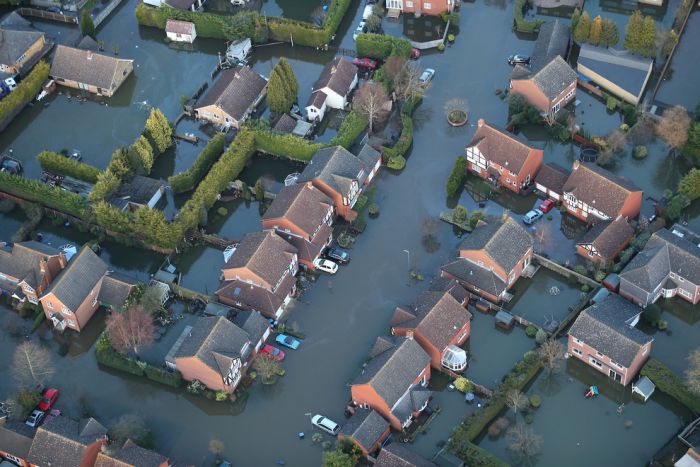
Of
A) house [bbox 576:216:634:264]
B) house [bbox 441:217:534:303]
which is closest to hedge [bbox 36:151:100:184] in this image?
house [bbox 441:217:534:303]

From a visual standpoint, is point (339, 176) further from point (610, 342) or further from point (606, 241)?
point (610, 342)

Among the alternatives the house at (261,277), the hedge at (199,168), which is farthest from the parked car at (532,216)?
the hedge at (199,168)

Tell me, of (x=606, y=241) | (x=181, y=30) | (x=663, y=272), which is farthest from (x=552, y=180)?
(x=181, y=30)

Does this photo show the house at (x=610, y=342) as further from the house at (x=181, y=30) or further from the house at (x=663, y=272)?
the house at (x=181, y=30)

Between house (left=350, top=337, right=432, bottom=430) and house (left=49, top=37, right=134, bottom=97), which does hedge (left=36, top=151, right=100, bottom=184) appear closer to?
house (left=49, top=37, right=134, bottom=97)

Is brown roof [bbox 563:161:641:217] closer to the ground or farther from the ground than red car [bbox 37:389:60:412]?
farther from the ground

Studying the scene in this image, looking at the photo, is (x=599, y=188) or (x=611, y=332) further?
(x=599, y=188)
